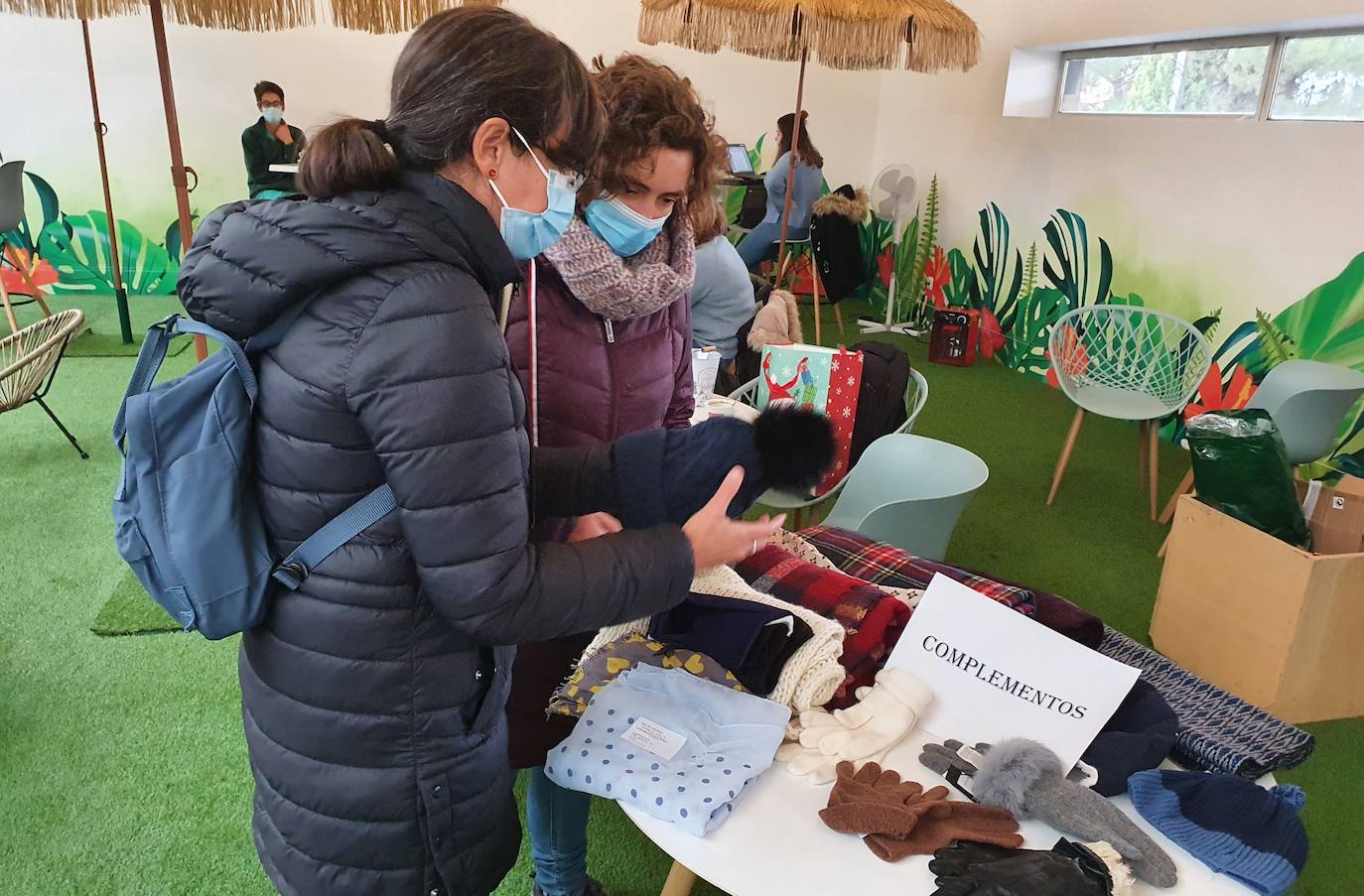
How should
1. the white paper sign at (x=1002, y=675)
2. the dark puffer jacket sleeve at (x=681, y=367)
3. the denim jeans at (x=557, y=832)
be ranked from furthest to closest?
the dark puffer jacket sleeve at (x=681, y=367) → the denim jeans at (x=557, y=832) → the white paper sign at (x=1002, y=675)

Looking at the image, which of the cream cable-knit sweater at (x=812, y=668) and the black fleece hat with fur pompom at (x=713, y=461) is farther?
the cream cable-knit sweater at (x=812, y=668)

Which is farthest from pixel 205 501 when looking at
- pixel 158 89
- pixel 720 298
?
pixel 158 89

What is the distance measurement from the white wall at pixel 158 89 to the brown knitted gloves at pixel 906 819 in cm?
635

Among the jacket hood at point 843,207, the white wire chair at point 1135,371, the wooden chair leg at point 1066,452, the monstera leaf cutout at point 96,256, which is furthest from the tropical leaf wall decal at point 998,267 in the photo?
the monstera leaf cutout at point 96,256

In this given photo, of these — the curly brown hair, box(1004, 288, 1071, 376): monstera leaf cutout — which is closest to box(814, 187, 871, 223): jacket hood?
box(1004, 288, 1071, 376): monstera leaf cutout

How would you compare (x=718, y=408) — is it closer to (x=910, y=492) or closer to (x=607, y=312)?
(x=910, y=492)

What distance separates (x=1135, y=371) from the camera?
168 inches

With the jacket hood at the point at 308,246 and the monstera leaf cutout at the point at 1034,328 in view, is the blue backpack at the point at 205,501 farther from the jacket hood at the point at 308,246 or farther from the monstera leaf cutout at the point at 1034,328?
the monstera leaf cutout at the point at 1034,328

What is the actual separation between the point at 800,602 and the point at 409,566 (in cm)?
78

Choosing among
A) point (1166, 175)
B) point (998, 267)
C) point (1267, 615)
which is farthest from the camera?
point (998, 267)

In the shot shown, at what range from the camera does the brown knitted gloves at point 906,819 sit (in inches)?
42.1

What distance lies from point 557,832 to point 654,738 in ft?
1.93

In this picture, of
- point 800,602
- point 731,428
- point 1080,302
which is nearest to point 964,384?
point 1080,302

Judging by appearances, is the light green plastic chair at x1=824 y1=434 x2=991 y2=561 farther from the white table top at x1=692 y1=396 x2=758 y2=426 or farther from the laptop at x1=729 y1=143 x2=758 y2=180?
the laptop at x1=729 y1=143 x2=758 y2=180
